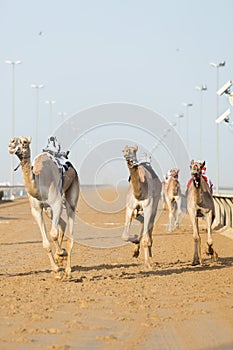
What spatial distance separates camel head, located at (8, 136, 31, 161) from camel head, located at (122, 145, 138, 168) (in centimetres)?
193

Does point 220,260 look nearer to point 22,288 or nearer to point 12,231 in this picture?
point 22,288

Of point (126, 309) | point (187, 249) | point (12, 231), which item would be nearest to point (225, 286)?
point (126, 309)

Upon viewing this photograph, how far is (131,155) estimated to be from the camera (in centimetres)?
1418

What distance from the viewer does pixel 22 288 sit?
11.8 m

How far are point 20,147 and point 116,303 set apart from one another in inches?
138

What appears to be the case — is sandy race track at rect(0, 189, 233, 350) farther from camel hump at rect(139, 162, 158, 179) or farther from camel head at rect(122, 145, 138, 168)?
camel head at rect(122, 145, 138, 168)


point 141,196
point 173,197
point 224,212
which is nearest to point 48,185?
point 141,196

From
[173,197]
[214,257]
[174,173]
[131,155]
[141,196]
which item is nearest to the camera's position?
[131,155]

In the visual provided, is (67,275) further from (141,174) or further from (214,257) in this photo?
(214,257)

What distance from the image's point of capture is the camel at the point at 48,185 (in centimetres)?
1285

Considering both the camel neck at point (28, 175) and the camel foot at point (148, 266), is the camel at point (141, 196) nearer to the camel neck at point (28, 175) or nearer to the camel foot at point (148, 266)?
the camel foot at point (148, 266)

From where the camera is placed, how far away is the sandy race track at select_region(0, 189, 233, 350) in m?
8.06

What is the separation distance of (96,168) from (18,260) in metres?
11.5

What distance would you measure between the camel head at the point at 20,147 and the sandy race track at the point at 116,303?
200 centimetres
